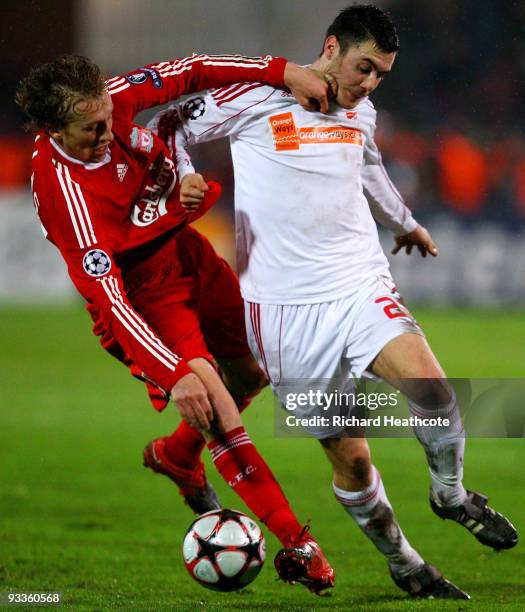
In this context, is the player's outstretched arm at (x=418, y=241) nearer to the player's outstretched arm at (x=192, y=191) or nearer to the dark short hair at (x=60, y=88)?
the player's outstretched arm at (x=192, y=191)

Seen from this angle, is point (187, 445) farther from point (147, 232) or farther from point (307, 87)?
point (307, 87)

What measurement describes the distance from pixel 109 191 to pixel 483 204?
391 inches

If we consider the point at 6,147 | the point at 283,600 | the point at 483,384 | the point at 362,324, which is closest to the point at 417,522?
the point at 483,384

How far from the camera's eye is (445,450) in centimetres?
388

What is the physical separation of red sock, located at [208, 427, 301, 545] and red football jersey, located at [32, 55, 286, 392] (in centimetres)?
33

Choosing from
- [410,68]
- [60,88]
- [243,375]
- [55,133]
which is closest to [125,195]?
[55,133]

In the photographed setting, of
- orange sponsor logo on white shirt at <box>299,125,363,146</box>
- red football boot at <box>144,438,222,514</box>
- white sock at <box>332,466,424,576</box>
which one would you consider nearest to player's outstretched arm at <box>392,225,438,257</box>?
orange sponsor logo on white shirt at <box>299,125,363,146</box>

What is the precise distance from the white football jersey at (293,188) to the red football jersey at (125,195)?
0.11m

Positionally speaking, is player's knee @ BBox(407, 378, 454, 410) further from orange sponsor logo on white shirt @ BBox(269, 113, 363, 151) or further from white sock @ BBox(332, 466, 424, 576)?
orange sponsor logo on white shirt @ BBox(269, 113, 363, 151)

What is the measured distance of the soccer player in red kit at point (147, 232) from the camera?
3740 mm

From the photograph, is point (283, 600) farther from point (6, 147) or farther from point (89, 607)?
point (6, 147)

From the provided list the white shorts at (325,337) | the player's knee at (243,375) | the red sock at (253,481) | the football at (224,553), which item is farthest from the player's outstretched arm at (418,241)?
the football at (224,553)

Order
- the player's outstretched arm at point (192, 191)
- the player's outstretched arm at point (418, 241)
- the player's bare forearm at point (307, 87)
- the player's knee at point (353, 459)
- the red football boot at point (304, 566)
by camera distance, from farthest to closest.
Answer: the player's outstretched arm at point (418, 241) < the player's knee at point (353, 459) < the player's bare forearm at point (307, 87) < the player's outstretched arm at point (192, 191) < the red football boot at point (304, 566)

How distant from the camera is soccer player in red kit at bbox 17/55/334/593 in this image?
12.3 ft
